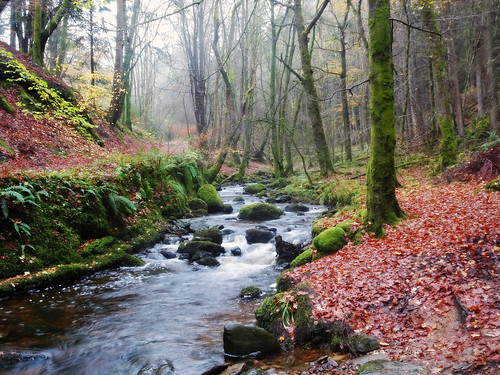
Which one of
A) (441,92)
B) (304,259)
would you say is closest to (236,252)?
(304,259)

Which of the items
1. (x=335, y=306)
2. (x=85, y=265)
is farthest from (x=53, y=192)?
(x=335, y=306)

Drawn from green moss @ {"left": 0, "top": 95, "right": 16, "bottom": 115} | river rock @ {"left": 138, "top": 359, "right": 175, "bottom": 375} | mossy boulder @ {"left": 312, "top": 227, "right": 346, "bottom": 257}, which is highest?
green moss @ {"left": 0, "top": 95, "right": 16, "bottom": 115}

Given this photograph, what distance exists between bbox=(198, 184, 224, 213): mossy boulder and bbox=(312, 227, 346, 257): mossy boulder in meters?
8.83

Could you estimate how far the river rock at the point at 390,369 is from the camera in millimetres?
3434

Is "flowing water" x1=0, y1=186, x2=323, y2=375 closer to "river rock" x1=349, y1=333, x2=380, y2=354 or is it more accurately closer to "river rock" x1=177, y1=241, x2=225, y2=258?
"river rock" x1=177, y1=241, x2=225, y2=258

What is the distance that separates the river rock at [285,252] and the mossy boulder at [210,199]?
6990 mm

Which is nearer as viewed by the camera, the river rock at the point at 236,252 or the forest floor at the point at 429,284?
the forest floor at the point at 429,284

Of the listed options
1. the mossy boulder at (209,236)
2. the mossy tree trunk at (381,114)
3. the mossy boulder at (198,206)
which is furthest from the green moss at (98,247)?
the mossy tree trunk at (381,114)

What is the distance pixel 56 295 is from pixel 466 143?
1635 centimetres

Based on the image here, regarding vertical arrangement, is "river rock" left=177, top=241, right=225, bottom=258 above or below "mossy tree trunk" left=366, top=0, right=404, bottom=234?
below

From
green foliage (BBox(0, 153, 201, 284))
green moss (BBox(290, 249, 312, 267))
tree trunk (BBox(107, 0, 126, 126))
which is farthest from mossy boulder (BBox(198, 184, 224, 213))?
green moss (BBox(290, 249, 312, 267))

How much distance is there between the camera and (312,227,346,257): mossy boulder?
7875mm

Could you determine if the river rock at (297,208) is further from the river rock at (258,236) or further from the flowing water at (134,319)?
the flowing water at (134,319)

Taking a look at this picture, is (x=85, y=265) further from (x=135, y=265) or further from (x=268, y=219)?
(x=268, y=219)
